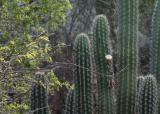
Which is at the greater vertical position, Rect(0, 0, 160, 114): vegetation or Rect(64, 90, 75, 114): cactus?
Rect(0, 0, 160, 114): vegetation

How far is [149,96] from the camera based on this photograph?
7020 millimetres

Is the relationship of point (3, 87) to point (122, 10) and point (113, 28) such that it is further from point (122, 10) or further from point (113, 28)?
point (113, 28)

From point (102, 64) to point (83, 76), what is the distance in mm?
311

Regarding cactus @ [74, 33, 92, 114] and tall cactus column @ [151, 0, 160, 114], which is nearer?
cactus @ [74, 33, 92, 114]

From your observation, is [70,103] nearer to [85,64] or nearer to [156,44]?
[85,64]

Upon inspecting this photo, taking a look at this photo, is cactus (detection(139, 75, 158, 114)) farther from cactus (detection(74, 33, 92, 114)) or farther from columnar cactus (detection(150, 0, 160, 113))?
cactus (detection(74, 33, 92, 114))

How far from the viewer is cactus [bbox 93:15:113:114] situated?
7125mm

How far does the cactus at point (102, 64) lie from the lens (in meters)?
7.12

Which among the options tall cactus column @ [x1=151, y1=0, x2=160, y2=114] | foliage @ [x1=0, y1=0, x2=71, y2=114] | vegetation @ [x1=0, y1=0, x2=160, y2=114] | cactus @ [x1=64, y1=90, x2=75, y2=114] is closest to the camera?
vegetation @ [x1=0, y1=0, x2=160, y2=114]

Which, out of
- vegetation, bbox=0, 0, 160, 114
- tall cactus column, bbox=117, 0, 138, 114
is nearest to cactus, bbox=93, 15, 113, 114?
vegetation, bbox=0, 0, 160, 114

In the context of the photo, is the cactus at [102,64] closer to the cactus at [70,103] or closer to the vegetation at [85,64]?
the vegetation at [85,64]

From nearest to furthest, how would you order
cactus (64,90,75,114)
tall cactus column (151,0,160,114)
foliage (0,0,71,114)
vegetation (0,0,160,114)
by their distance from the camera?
vegetation (0,0,160,114)
foliage (0,0,71,114)
cactus (64,90,75,114)
tall cactus column (151,0,160,114)

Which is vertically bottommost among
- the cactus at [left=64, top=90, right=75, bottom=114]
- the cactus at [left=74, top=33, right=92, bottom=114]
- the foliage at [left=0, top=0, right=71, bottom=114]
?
the cactus at [left=64, top=90, right=75, bottom=114]

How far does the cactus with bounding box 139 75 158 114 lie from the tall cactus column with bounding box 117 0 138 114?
42 cm
